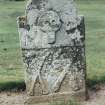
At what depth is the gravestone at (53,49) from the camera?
8305 millimetres

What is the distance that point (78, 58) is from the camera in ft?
28.0

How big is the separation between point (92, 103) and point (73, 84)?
0.43 metres

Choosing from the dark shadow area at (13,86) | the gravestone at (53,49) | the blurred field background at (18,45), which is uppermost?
the gravestone at (53,49)

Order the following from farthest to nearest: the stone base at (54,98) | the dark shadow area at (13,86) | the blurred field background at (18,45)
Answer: the blurred field background at (18,45), the dark shadow area at (13,86), the stone base at (54,98)

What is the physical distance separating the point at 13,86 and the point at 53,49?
134 centimetres

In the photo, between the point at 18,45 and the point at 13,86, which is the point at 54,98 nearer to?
the point at 13,86

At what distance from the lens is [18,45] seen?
1197cm

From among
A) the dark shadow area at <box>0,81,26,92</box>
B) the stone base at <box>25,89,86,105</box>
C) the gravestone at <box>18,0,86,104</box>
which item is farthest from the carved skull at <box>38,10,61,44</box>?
the dark shadow area at <box>0,81,26,92</box>

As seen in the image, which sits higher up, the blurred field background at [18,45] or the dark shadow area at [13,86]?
the blurred field background at [18,45]

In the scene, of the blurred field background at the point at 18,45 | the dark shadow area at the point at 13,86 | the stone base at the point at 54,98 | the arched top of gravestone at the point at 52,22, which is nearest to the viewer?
the arched top of gravestone at the point at 52,22

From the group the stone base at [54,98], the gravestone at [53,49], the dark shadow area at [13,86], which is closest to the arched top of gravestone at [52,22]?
the gravestone at [53,49]

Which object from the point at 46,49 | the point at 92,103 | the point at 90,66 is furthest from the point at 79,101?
the point at 90,66

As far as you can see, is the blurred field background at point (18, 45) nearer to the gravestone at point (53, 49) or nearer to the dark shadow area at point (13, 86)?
the dark shadow area at point (13, 86)

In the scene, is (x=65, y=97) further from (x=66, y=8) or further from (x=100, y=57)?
(x=100, y=57)
